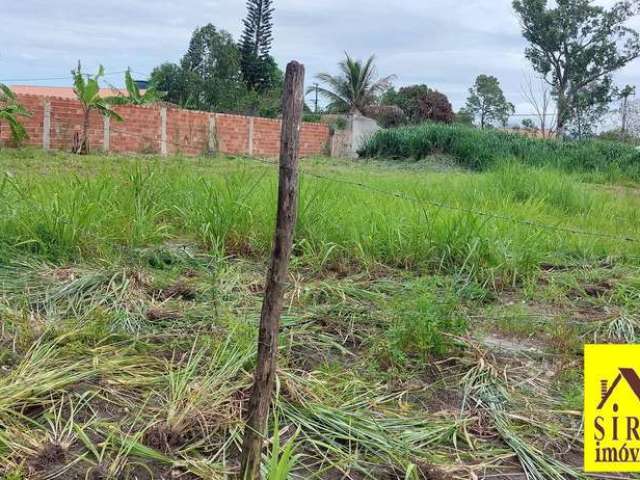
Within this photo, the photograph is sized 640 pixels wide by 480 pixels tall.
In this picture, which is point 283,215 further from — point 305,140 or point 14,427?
point 305,140

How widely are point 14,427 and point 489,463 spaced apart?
129cm

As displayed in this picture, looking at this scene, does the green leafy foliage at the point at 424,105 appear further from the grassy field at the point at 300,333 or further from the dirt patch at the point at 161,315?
the dirt patch at the point at 161,315

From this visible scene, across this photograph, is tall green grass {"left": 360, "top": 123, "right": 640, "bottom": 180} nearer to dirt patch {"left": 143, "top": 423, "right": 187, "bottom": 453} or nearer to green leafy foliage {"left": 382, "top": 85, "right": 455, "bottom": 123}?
green leafy foliage {"left": 382, "top": 85, "right": 455, "bottom": 123}

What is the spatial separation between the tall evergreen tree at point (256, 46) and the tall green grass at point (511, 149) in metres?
16.1

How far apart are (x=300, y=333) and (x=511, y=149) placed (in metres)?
14.4

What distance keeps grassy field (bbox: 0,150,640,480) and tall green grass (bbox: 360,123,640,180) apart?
37.0 feet

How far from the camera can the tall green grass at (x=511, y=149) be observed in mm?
14570

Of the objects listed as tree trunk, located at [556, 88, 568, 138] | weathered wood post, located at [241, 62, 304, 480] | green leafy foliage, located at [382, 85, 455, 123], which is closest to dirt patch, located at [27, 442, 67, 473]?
weathered wood post, located at [241, 62, 304, 480]

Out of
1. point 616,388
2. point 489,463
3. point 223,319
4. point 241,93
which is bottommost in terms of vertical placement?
point 489,463

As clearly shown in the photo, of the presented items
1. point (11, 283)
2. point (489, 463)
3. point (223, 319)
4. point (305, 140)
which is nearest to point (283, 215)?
point (489, 463)

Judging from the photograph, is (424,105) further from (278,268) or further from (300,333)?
(278,268)

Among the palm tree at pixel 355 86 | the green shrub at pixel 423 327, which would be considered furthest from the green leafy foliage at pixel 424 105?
the green shrub at pixel 423 327

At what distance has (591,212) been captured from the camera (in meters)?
5.62

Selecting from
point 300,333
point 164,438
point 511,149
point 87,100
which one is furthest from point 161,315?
point 511,149
